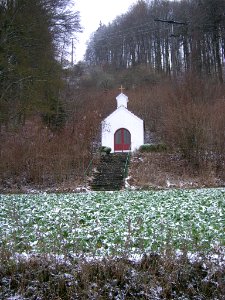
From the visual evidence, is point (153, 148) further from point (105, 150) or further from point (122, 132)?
point (122, 132)

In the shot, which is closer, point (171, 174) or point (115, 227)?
point (115, 227)

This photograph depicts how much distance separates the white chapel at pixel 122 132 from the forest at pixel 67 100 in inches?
124

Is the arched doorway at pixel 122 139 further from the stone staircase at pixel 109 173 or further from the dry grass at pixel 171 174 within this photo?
the dry grass at pixel 171 174

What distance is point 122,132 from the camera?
28453 mm

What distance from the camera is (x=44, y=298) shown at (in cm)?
400

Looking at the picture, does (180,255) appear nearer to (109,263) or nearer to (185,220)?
(109,263)

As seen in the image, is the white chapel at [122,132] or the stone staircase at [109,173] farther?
the white chapel at [122,132]

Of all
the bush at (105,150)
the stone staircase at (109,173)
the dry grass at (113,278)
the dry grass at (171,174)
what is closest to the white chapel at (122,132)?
the bush at (105,150)

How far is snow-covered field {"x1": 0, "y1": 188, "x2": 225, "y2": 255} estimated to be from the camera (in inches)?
188

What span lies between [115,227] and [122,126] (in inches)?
871

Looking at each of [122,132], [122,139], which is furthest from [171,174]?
[122,132]

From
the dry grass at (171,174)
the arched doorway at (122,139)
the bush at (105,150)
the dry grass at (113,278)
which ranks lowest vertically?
the dry grass at (113,278)

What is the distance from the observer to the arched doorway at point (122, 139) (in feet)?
92.4

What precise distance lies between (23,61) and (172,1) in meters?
39.0
